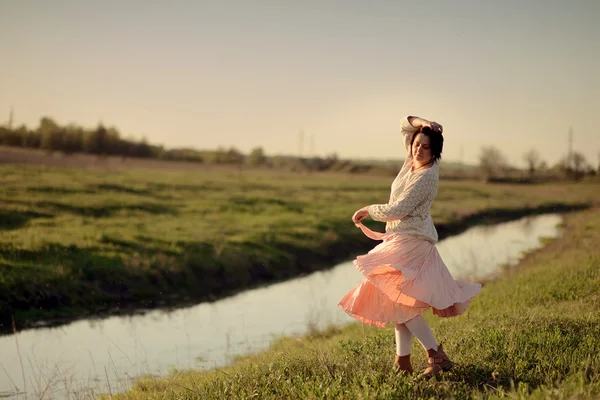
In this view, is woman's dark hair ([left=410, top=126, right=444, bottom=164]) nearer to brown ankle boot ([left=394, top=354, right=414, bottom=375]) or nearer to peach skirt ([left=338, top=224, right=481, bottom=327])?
peach skirt ([left=338, top=224, right=481, bottom=327])

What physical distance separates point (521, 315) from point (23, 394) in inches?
279

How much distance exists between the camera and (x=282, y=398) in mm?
5516

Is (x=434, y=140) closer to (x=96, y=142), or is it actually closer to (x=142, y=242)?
(x=142, y=242)

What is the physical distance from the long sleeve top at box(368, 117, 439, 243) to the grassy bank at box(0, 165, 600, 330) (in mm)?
9725

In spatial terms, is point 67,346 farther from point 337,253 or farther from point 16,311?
point 337,253

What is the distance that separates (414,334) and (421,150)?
69.5 inches

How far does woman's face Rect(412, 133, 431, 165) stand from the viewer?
5.85m

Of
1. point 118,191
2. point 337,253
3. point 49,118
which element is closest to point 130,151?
point 49,118

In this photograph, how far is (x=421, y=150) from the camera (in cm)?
587

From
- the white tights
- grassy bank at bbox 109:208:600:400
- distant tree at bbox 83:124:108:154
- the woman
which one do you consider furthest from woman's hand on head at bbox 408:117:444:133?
distant tree at bbox 83:124:108:154

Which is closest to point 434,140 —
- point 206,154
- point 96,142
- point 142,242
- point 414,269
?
point 414,269

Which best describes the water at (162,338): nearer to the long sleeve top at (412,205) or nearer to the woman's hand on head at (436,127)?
the long sleeve top at (412,205)

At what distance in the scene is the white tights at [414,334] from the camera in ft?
19.0

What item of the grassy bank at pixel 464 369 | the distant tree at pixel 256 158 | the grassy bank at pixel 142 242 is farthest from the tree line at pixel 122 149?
the grassy bank at pixel 464 369
